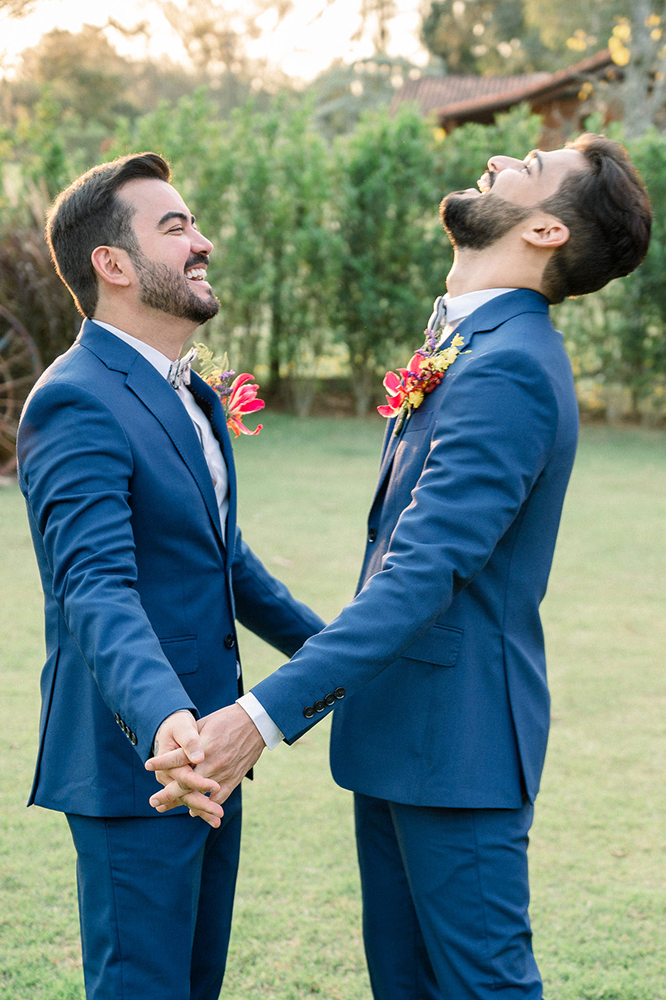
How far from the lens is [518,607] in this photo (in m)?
1.98

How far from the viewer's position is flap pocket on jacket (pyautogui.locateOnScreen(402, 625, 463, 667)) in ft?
6.35

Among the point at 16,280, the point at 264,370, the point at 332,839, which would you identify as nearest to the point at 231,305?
the point at 264,370

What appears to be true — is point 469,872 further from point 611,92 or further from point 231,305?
point 611,92

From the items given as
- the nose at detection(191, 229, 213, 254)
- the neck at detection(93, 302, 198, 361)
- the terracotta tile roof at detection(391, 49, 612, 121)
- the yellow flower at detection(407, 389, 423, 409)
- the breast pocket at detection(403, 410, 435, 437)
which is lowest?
the breast pocket at detection(403, 410, 435, 437)

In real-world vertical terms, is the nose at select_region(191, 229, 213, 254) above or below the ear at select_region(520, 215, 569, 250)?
below

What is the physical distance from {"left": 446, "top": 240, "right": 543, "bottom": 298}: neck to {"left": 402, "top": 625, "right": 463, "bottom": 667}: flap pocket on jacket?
789 mm

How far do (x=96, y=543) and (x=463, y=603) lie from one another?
0.76 metres

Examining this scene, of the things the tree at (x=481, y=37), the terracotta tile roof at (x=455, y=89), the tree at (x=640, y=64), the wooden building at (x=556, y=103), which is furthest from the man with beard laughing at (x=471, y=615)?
the tree at (x=481, y=37)

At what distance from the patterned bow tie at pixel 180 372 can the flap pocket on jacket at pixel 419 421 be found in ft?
1.82

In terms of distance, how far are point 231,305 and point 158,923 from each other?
496 inches

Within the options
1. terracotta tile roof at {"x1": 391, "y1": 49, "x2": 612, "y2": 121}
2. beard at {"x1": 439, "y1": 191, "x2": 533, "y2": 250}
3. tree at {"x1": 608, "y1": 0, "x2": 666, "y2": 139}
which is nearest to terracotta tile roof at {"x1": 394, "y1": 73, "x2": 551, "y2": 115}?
terracotta tile roof at {"x1": 391, "y1": 49, "x2": 612, "y2": 121}

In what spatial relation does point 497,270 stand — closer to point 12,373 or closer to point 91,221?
point 91,221

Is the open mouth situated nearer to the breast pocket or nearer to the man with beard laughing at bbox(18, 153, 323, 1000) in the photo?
the man with beard laughing at bbox(18, 153, 323, 1000)

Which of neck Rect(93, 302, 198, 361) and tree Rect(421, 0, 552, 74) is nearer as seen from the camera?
neck Rect(93, 302, 198, 361)
